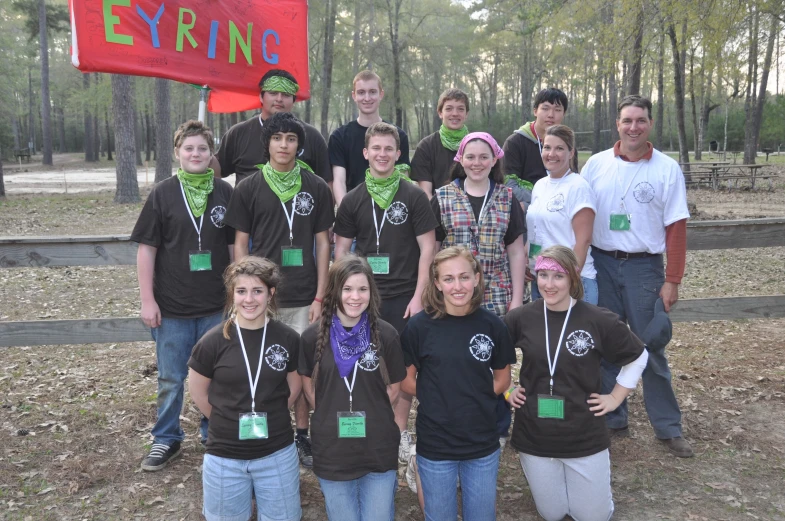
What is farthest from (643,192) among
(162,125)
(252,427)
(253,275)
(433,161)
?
(162,125)

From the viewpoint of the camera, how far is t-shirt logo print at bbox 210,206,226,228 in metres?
3.91

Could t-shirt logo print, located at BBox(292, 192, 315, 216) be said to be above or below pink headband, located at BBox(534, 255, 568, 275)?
above

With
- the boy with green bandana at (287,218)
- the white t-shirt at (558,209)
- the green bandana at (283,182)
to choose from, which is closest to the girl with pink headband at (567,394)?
the white t-shirt at (558,209)

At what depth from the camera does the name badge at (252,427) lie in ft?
10.4

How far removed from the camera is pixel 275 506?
10.6 ft

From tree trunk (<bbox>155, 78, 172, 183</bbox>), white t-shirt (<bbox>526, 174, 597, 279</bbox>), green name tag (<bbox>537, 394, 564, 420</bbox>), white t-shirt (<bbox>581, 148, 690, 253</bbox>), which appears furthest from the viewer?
tree trunk (<bbox>155, 78, 172, 183</bbox>)

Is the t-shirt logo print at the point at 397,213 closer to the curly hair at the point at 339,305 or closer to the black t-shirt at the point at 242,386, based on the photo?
the curly hair at the point at 339,305

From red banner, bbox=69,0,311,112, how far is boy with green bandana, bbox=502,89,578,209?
180 centimetres

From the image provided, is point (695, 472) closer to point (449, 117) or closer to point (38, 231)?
point (449, 117)

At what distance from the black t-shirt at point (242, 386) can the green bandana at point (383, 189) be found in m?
1.04

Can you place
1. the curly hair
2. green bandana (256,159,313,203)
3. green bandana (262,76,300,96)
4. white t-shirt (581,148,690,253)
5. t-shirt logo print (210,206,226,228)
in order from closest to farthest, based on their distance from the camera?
the curly hair → green bandana (256,159,313,203) → t-shirt logo print (210,206,226,228) → white t-shirt (581,148,690,253) → green bandana (262,76,300,96)

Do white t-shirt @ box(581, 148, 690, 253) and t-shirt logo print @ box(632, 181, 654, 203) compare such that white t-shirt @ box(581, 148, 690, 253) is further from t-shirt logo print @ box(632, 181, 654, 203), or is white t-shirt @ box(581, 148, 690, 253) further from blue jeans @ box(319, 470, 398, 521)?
blue jeans @ box(319, 470, 398, 521)

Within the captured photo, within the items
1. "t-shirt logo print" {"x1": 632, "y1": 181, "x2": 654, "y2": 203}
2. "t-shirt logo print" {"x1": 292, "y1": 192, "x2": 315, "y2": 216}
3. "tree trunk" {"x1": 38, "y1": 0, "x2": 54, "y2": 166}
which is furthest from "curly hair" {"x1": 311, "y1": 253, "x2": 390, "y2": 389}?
"tree trunk" {"x1": 38, "y1": 0, "x2": 54, "y2": 166}

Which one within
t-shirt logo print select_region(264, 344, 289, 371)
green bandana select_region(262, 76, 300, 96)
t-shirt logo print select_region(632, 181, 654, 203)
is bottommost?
t-shirt logo print select_region(264, 344, 289, 371)
